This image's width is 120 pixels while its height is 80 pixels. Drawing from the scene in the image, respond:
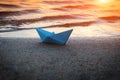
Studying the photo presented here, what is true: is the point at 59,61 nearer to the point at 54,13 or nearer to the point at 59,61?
the point at 59,61

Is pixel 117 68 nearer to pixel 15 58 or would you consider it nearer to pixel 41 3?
pixel 15 58

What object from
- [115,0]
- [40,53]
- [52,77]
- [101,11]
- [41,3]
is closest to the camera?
[52,77]

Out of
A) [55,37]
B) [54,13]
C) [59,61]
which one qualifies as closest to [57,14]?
[54,13]

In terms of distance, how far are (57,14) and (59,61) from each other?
5.68 meters

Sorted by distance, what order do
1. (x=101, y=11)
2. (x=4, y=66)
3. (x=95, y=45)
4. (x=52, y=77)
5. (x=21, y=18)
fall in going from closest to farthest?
(x=52, y=77)
(x=4, y=66)
(x=95, y=45)
(x=21, y=18)
(x=101, y=11)

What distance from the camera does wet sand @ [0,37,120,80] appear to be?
2.55 metres

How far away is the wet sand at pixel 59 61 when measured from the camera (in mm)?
2554

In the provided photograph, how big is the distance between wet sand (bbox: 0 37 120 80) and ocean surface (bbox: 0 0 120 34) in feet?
7.52

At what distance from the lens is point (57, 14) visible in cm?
846

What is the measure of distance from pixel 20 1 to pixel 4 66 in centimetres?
827

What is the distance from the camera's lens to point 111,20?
309 inches

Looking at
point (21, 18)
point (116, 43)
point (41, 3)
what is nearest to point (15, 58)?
point (116, 43)

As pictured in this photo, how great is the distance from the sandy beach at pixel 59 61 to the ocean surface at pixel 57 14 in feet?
7.56

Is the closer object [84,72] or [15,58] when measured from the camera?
[84,72]
